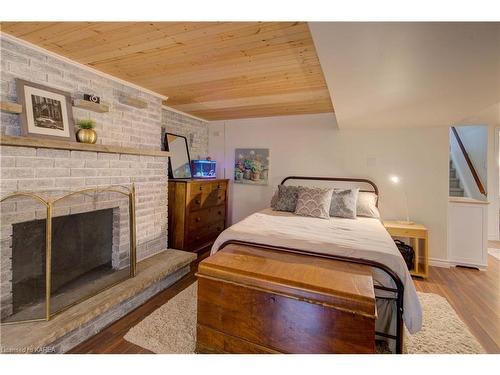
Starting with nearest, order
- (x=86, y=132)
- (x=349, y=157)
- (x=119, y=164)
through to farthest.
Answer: (x=86, y=132), (x=119, y=164), (x=349, y=157)

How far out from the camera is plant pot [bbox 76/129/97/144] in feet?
6.67

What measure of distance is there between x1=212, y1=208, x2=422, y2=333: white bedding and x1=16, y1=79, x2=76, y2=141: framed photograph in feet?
5.35

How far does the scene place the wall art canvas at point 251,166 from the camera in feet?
13.6

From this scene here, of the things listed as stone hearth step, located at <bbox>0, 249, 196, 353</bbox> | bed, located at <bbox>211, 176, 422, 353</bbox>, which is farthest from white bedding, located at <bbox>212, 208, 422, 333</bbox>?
stone hearth step, located at <bbox>0, 249, 196, 353</bbox>

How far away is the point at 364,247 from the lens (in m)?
1.75

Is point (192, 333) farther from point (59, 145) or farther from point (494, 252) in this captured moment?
point (494, 252)

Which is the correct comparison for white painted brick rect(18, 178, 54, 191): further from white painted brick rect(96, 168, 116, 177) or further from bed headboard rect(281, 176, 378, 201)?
bed headboard rect(281, 176, 378, 201)

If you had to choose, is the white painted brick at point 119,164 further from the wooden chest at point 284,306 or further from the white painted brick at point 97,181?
the wooden chest at point 284,306

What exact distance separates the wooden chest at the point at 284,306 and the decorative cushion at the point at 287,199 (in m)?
1.48

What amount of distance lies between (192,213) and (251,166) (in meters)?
1.46

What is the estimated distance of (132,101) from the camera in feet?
8.20

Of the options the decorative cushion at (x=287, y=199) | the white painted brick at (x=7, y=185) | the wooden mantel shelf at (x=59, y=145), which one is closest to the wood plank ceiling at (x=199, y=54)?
the wooden mantel shelf at (x=59, y=145)

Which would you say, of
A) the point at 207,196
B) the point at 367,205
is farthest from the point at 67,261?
the point at 367,205

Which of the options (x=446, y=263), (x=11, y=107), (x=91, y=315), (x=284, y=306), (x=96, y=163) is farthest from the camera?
(x=446, y=263)
